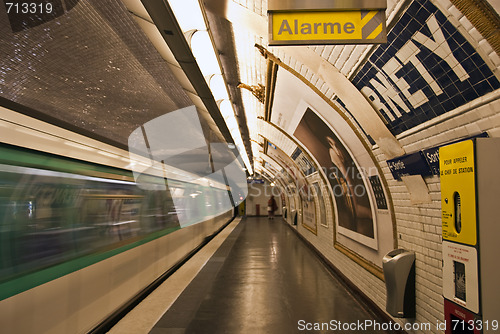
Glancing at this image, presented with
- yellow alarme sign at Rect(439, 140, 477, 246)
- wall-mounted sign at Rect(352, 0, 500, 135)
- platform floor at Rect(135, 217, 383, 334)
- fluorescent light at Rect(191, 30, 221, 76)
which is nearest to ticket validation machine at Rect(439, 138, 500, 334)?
yellow alarme sign at Rect(439, 140, 477, 246)

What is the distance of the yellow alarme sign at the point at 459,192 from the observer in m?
2.20

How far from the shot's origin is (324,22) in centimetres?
255

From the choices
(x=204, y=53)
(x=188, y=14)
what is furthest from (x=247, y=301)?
(x=188, y=14)

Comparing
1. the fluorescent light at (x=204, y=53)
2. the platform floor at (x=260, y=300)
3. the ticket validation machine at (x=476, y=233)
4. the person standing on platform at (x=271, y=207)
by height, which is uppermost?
the fluorescent light at (x=204, y=53)

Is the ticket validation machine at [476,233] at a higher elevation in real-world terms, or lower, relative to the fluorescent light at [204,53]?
lower

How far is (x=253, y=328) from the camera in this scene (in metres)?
4.34

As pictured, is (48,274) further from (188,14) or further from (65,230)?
(188,14)

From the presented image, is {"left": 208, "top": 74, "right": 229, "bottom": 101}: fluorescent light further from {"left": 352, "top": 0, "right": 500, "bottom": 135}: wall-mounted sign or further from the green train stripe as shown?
the green train stripe

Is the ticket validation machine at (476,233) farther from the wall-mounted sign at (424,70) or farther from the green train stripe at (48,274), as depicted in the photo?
the green train stripe at (48,274)

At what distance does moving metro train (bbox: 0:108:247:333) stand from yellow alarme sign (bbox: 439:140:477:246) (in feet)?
9.68

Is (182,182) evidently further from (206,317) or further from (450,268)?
(450,268)

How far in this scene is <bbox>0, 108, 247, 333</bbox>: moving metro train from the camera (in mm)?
2713

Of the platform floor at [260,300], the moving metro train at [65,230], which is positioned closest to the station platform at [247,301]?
the platform floor at [260,300]

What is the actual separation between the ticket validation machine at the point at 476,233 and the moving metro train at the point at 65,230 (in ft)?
9.62
